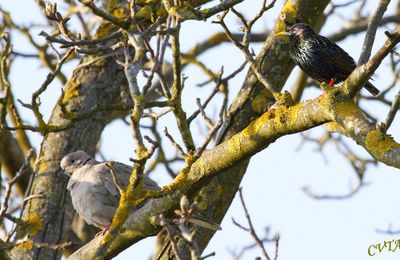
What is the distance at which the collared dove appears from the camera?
789 cm

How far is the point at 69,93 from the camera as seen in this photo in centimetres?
816

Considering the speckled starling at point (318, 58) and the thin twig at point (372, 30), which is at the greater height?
the speckled starling at point (318, 58)

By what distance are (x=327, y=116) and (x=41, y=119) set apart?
2.32 meters

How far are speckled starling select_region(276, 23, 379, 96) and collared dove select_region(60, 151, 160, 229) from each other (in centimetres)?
187

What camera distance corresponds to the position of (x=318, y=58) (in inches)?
277

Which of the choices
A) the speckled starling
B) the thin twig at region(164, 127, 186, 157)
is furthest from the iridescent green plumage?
the thin twig at region(164, 127, 186, 157)

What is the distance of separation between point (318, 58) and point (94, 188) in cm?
254

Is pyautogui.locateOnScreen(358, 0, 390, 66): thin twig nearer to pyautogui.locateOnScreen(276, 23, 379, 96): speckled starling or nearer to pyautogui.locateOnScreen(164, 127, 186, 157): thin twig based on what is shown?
pyautogui.locateOnScreen(164, 127, 186, 157): thin twig

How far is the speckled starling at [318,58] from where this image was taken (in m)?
6.79

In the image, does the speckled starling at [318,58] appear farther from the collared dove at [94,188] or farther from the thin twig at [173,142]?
the thin twig at [173,142]

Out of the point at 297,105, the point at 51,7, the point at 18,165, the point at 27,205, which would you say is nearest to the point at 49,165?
the point at 27,205

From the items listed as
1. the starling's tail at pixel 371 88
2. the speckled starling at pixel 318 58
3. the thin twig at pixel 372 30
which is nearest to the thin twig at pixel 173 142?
the thin twig at pixel 372 30

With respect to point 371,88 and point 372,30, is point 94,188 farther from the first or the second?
point 372,30

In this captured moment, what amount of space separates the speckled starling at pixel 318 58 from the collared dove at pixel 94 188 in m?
1.87
